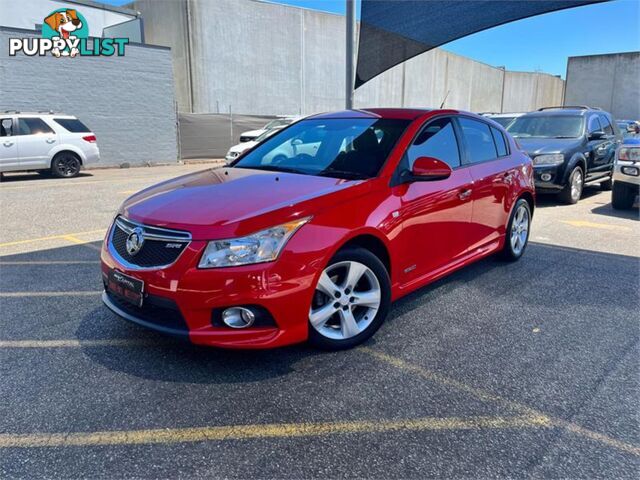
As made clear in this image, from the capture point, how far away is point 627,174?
8477 millimetres

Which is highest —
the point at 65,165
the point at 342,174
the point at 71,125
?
the point at 71,125

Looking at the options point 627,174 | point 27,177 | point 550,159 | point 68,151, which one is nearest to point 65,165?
point 68,151

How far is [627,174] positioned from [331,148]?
6.68 meters

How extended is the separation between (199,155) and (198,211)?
19.1 metres

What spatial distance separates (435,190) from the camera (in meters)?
4.02

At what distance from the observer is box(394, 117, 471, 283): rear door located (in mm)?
3799

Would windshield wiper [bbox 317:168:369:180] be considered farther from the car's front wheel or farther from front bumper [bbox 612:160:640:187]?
the car's front wheel

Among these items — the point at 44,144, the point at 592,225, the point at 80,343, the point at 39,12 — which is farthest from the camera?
the point at 39,12

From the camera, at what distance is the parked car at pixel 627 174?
27.4 ft

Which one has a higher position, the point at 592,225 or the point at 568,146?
the point at 568,146

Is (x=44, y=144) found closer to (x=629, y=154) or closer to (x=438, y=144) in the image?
(x=438, y=144)

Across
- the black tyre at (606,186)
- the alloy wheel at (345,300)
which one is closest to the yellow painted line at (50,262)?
the alloy wheel at (345,300)

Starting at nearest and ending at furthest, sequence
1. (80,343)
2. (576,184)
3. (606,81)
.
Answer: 1. (80,343)
2. (576,184)
3. (606,81)

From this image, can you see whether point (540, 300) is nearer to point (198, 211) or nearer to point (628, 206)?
point (198, 211)
